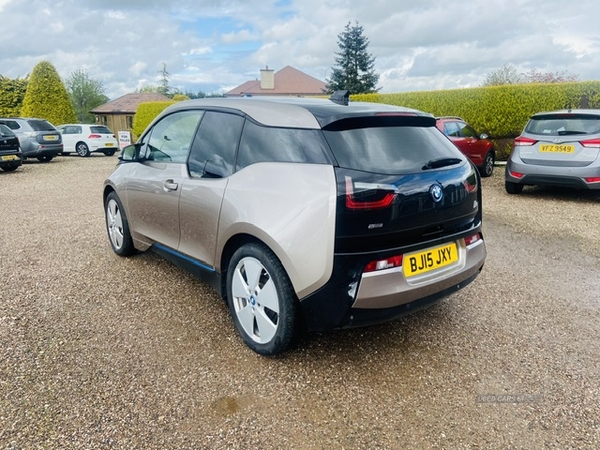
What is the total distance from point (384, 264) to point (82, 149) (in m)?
20.0

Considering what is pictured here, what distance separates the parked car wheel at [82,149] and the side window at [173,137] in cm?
1723

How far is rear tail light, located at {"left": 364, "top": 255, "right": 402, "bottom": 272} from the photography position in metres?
2.39

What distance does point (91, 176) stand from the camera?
12648mm

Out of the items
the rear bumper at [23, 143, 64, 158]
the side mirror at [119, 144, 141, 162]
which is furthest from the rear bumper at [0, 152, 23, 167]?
the side mirror at [119, 144, 141, 162]

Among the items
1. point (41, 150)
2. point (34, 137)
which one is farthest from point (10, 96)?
point (41, 150)

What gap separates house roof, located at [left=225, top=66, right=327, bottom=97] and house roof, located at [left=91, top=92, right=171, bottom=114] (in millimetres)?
14833

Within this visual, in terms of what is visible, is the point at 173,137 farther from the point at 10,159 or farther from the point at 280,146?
the point at 10,159

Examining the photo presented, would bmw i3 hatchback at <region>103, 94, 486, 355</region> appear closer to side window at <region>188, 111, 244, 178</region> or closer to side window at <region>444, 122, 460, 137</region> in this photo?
side window at <region>188, 111, 244, 178</region>

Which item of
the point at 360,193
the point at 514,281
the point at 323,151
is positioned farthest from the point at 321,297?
the point at 514,281

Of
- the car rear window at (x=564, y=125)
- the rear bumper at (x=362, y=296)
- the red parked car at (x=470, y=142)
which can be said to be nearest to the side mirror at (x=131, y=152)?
the rear bumper at (x=362, y=296)

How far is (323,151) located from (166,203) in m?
1.63

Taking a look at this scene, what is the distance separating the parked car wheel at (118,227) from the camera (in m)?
4.48

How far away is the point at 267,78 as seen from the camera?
50.7m

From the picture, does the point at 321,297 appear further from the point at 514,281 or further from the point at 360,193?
the point at 514,281
